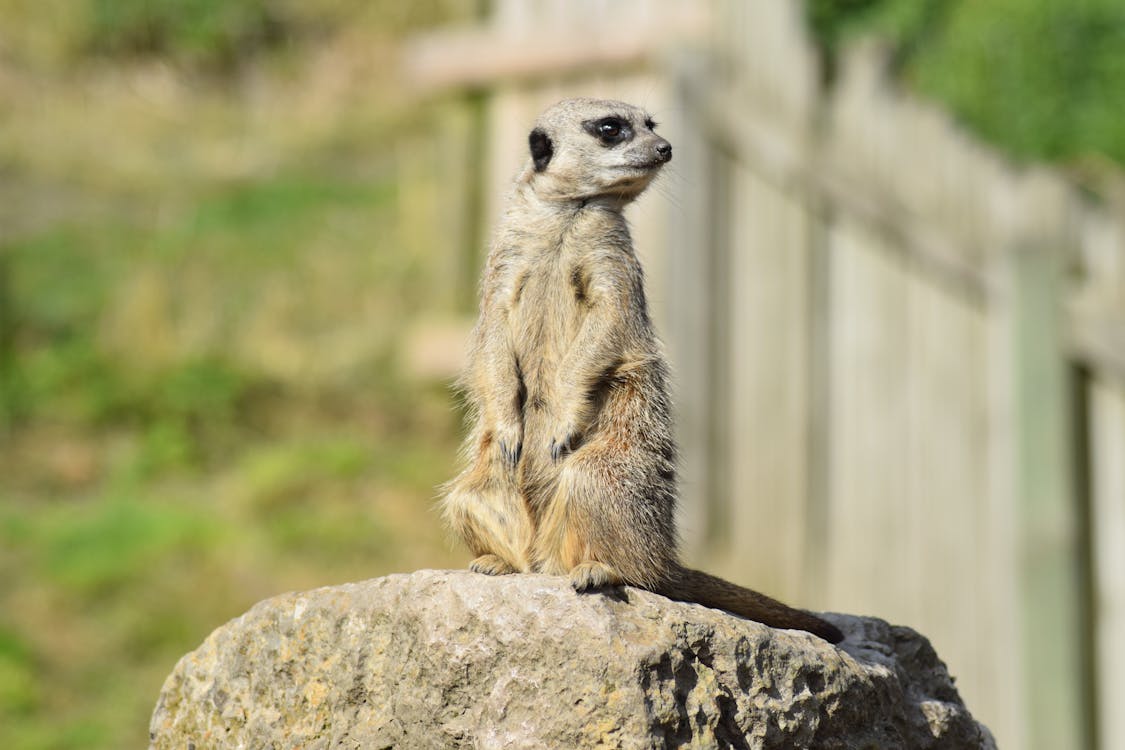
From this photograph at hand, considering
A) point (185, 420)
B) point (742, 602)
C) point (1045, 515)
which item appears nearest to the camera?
point (742, 602)

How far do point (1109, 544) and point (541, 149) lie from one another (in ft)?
10.5

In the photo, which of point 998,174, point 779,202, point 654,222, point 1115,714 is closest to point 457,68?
point 654,222

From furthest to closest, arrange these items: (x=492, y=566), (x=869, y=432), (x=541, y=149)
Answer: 1. (x=869, y=432)
2. (x=541, y=149)
3. (x=492, y=566)

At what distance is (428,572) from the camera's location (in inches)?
126

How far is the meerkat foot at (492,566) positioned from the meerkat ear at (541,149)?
1.07m

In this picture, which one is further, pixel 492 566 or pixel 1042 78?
pixel 1042 78

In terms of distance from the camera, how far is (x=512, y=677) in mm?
3031

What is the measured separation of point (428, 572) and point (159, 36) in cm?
1285

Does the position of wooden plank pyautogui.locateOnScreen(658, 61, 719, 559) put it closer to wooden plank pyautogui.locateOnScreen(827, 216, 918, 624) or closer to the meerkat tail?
wooden plank pyautogui.locateOnScreen(827, 216, 918, 624)

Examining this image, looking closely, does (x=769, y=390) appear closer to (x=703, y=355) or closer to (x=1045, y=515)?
(x=703, y=355)

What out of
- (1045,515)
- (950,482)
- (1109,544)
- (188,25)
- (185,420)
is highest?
(188,25)

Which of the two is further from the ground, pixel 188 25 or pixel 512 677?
pixel 188 25

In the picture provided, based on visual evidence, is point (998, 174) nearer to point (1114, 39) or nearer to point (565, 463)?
point (565, 463)

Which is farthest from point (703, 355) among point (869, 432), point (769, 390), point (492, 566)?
point (492, 566)
